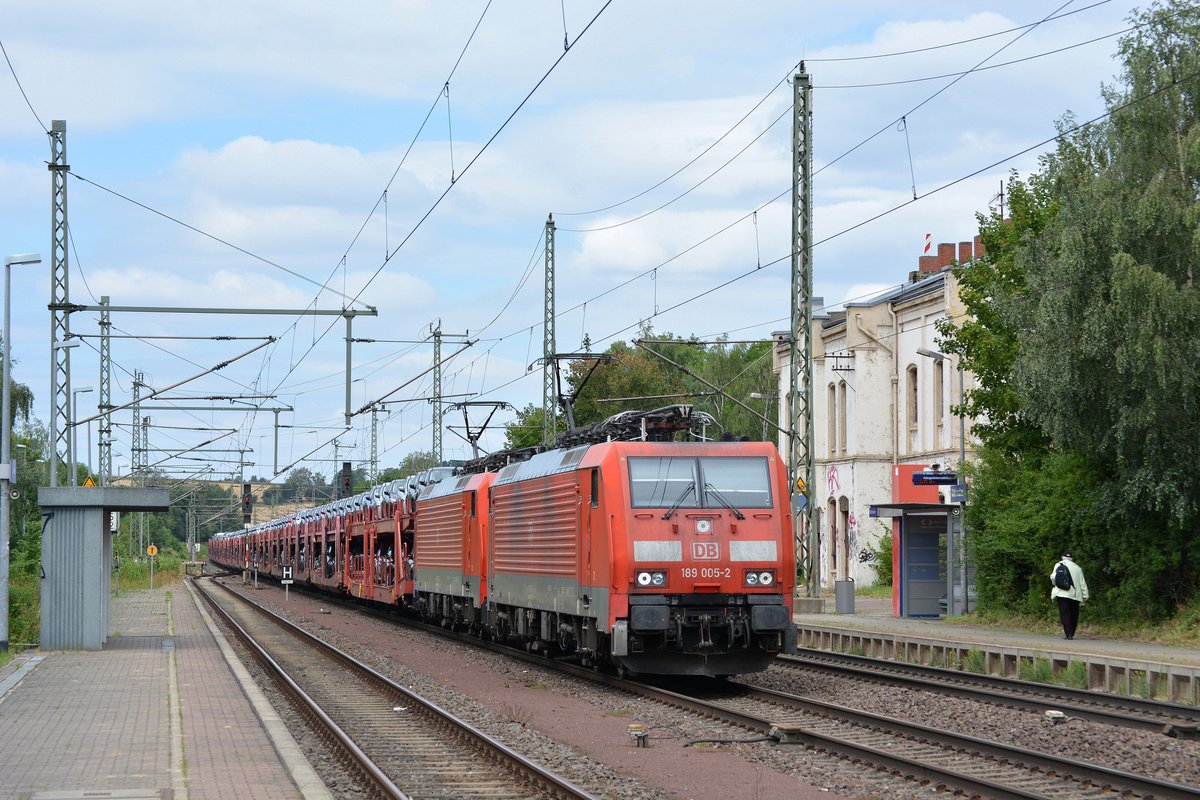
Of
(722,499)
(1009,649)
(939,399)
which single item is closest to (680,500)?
(722,499)

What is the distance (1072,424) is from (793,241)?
7.83 metres

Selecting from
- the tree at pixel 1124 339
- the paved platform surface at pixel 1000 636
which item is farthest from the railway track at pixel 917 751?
the tree at pixel 1124 339

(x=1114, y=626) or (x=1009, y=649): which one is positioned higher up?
(x=1009, y=649)

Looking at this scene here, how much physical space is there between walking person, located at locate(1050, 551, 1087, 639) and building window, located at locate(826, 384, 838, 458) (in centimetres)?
2902

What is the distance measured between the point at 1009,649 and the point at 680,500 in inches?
224

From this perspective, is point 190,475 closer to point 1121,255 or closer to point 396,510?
point 396,510

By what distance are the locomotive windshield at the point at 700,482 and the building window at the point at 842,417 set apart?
116ft

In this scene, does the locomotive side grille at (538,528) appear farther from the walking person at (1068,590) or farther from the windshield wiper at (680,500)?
the walking person at (1068,590)

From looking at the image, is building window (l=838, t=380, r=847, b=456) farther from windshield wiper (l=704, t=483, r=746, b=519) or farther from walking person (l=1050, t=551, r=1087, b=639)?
windshield wiper (l=704, t=483, r=746, b=519)

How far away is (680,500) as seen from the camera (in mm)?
17766

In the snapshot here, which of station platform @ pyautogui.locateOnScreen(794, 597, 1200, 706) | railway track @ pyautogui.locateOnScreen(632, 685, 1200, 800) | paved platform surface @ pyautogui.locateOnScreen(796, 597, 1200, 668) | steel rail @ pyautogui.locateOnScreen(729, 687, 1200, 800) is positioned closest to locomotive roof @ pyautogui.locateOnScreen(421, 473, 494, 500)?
station platform @ pyautogui.locateOnScreen(794, 597, 1200, 706)

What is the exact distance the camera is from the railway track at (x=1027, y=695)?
14367mm

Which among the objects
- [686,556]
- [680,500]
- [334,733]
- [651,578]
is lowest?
[334,733]

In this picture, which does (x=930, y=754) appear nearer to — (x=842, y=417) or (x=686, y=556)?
(x=686, y=556)
